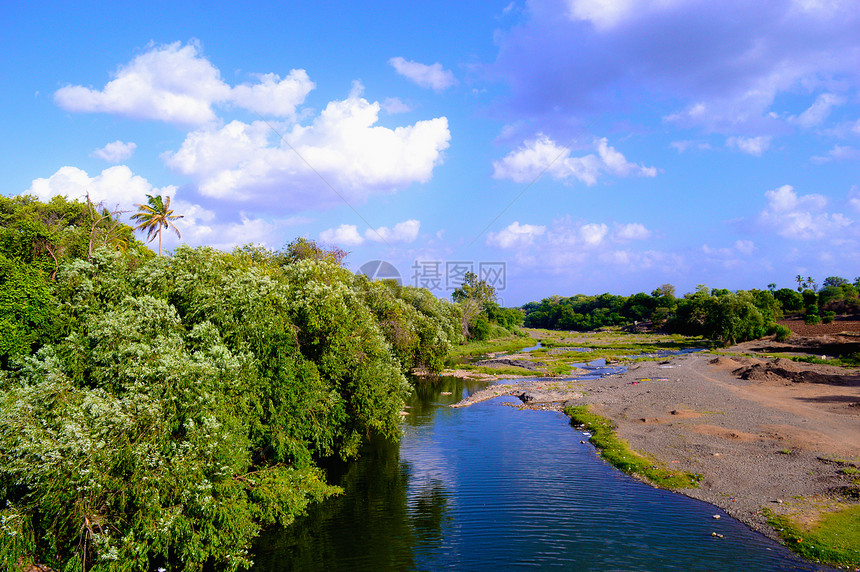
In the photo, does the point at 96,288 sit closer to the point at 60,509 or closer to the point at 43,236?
the point at 43,236

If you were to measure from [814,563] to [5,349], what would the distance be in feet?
130

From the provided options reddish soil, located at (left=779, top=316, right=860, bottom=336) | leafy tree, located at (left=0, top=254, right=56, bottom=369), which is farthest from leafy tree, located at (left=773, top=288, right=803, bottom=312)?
leafy tree, located at (left=0, top=254, right=56, bottom=369)

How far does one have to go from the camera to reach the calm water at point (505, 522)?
79.2 ft

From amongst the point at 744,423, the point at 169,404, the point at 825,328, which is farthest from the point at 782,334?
the point at 169,404

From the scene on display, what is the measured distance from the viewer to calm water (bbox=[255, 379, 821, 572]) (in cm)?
2414

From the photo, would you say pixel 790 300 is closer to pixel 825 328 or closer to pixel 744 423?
pixel 825 328

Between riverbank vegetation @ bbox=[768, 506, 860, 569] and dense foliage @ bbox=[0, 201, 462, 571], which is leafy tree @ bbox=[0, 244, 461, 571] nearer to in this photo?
dense foliage @ bbox=[0, 201, 462, 571]

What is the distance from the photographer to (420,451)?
4244 cm

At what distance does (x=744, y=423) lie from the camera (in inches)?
1842

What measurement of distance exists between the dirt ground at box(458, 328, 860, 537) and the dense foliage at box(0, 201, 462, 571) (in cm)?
2340

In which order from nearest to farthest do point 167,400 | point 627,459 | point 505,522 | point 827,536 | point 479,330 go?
point 167,400 < point 827,536 < point 505,522 < point 627,459 < point 479,330

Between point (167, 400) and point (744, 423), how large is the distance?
48887mm

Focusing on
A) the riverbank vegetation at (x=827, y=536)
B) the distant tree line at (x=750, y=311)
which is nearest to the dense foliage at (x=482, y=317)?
the distant tree line at (x=750, y=311)

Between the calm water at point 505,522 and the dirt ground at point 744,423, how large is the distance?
4026mm
